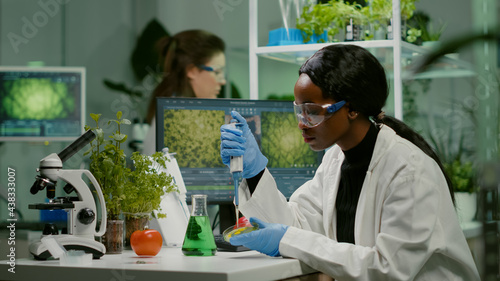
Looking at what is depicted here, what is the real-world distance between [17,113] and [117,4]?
1.53 meters

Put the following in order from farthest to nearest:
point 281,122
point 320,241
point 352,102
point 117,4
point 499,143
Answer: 1. point 117,4
2. point 281,122
3. point 352,102
4. point 320,241
5. point 499,143

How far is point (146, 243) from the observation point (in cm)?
154

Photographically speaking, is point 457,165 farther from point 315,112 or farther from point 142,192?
point 142,192

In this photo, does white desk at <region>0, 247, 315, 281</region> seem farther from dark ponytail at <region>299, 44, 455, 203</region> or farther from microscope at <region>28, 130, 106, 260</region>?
dark ponytail at <region>299, 44, 455, 203</region>

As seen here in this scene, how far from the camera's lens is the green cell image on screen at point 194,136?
196 centimetres

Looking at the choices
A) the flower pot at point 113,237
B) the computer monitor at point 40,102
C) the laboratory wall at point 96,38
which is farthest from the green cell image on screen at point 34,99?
the flower pot at point 113,237

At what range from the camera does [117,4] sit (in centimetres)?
479

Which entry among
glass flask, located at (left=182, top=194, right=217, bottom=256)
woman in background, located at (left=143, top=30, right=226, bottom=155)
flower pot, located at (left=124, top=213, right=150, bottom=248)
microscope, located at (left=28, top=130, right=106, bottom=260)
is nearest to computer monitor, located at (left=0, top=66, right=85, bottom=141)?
woman in background, located at (left=143, top=30, right=226, bottom=155)

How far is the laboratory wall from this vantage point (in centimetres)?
440

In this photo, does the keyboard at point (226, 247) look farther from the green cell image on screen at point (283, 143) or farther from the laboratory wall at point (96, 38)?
the laboratory wall at point (96, 38)

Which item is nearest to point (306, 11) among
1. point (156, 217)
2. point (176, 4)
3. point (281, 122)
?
point (281, 122)

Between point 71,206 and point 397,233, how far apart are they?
807 mm

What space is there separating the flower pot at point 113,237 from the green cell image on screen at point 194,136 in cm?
39

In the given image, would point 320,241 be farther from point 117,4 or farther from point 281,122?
point 117,4
